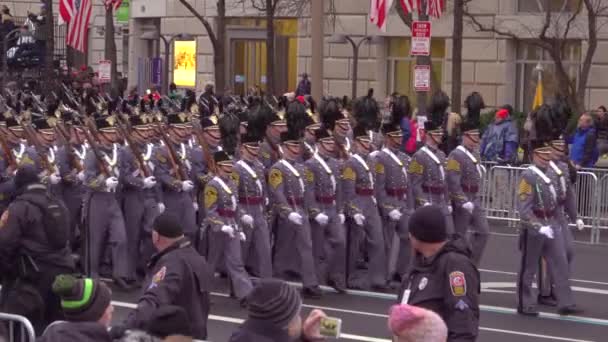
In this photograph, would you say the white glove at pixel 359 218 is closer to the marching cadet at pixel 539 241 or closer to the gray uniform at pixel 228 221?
the gray uniform at pixel 228 221

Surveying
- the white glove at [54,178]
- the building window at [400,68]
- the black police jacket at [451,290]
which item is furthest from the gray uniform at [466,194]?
the building window at [400,68]

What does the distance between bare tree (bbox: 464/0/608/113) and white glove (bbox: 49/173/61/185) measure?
1367cm

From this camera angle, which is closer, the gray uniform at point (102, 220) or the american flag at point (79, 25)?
the gray uniform at point (102, 220)

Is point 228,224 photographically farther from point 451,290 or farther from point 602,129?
point 602,129

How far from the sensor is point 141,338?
7234 millimetres

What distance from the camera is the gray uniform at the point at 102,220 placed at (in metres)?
16.2

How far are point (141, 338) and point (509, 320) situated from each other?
318 inches

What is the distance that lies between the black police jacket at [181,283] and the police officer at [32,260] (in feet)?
5.60

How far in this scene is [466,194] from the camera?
16.9 m

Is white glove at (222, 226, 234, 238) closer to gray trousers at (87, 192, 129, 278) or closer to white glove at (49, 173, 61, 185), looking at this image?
gray trousers at (87, 192, 129, 278)

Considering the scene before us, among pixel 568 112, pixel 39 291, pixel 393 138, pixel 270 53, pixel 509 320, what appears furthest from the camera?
pixel 270 53

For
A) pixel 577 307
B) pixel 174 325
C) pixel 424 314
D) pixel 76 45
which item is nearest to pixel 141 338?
pixel 174 325

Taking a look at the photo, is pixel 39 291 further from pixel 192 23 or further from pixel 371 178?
pixel 192 23

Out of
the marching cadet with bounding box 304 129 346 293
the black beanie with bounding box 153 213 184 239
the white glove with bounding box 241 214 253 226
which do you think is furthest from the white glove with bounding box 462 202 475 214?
the black beanie with bounding box 153 213 184 239
